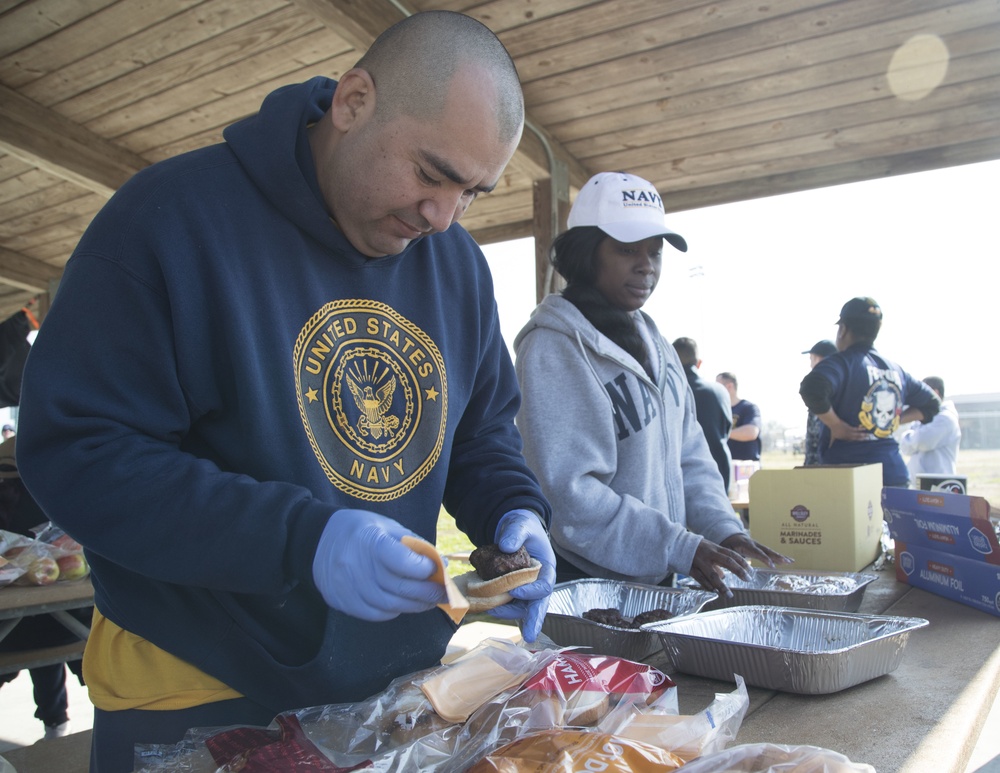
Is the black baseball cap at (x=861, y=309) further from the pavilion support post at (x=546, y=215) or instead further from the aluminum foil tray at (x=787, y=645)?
the aluminum foil tray at (x=787, y=645)

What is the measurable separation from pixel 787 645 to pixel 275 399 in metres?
1.10

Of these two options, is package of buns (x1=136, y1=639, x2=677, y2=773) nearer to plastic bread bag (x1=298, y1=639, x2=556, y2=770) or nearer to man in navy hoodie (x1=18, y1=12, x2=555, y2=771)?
plastic bread bag (x1=298, y1=639, x2=556, y2=770)

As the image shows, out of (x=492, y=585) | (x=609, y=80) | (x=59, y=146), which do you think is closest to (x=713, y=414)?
(x=609, y=80)

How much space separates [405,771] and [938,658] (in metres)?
1.14

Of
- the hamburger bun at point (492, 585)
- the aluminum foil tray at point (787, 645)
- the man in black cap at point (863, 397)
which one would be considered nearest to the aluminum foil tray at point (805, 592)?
the aluminum foil tray at point (787, 645)

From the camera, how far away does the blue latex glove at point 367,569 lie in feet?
3.00

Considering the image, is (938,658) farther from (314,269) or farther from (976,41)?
(976,41)

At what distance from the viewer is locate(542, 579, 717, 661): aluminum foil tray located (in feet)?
4.75

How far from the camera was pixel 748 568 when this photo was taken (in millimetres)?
1741

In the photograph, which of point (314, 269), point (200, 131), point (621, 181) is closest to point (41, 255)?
point (200, 131)

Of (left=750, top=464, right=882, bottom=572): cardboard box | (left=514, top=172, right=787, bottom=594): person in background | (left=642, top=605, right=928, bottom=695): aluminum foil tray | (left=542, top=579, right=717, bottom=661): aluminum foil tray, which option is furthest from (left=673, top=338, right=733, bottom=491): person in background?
(left=642, top=605, right=928, bottom=695): aluminum foil tray

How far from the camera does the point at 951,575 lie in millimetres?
1951

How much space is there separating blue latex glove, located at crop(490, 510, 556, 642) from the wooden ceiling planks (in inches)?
98.4

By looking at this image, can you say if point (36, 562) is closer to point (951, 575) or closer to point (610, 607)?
point (610, 607)
